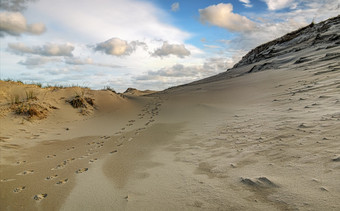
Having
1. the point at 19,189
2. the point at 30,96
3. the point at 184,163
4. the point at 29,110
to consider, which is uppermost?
the point at 30,96

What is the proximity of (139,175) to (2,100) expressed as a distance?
6.55 metres

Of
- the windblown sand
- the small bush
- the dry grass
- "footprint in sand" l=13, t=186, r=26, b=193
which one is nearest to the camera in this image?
the windblown sand

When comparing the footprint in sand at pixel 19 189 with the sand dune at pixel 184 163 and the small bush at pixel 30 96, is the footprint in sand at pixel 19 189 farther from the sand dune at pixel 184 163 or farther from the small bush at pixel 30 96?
the small bush at pixel 30 96

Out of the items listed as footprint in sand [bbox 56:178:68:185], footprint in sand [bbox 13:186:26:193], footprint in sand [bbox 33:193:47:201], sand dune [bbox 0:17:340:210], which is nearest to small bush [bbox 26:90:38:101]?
sand dune [bbox 0:17:340:210]

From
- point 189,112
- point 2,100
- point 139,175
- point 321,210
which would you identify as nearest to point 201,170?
point 139,175

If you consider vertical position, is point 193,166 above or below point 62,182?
above

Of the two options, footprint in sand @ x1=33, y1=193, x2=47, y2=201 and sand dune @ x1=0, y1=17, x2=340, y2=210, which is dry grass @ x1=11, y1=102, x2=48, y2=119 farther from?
footprint in sand @ x1=33, y1=193, x2=47, y2=201

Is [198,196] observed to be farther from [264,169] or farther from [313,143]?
[313,143]

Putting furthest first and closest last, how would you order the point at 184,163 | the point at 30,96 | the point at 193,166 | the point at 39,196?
the point at 30,96 → the point at 184,163 → the point at 193,166 → the point at 39,196

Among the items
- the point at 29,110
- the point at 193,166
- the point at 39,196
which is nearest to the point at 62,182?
the point at 39,196

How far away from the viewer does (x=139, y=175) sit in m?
2.85

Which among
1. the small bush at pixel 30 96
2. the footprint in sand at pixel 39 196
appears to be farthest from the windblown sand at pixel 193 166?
the small bush at pixel 30 96

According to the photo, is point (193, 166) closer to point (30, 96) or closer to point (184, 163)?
point (184, 163)

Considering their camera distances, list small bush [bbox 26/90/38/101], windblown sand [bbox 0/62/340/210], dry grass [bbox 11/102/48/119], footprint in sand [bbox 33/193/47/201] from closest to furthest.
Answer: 1. windblown sand [bbox 0/62/340/210]
2. footprint in sand [bbox 33/193/47/201]
3. dry grass [bbox 11/102/48/119]
4. small bush [bbox 26/90/38/101]
